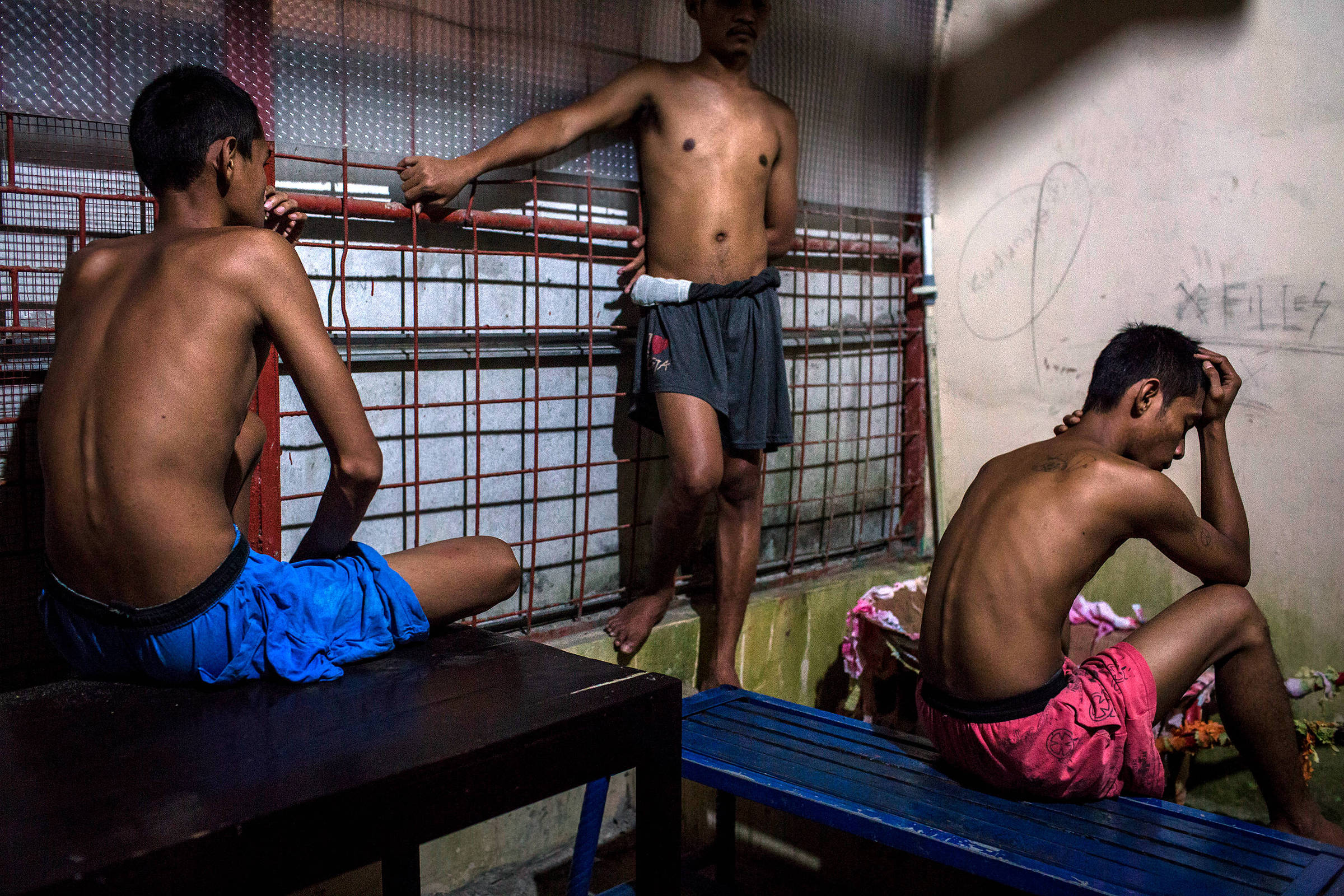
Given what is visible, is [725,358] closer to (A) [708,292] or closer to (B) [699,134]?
(A) [708,292]

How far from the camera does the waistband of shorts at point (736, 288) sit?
306 cm

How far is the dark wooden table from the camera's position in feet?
3.69

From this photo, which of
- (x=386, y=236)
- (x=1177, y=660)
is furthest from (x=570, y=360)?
(x=1177, y=660)

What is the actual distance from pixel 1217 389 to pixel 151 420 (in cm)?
241

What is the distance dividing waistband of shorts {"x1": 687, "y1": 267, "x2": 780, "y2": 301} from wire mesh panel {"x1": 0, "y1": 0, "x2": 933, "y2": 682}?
1.08ft

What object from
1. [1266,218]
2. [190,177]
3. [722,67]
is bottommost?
[190,177]

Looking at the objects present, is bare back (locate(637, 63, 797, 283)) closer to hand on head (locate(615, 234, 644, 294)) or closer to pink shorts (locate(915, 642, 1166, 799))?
hand on head (locate(615, 234, 644, 294))

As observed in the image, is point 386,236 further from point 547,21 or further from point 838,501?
point 838,501

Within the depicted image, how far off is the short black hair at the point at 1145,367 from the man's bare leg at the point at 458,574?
139 cm

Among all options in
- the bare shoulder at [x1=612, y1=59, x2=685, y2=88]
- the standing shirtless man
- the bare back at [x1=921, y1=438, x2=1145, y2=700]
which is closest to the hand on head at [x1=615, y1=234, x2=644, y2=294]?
the standing shirtless man

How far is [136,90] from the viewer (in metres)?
2.16

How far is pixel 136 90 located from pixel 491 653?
1.42m

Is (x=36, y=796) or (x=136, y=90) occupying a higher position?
(x=136, y=90)

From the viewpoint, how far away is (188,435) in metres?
1.73
